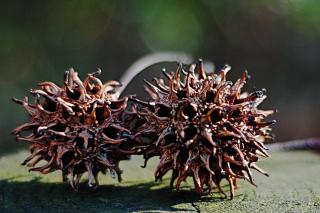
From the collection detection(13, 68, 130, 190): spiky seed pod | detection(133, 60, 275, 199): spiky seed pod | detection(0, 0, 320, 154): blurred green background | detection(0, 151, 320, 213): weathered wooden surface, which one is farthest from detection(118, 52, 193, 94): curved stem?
detection(0, 0, 320, 154): blurred green background

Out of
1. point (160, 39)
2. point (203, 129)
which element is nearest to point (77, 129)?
point (203, 129)

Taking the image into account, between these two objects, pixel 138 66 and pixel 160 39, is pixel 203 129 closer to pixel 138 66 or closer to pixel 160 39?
pixel 138 66

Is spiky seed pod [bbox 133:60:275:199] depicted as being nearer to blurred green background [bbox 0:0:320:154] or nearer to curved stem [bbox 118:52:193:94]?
curved stem [bbox 118:52:193:94]

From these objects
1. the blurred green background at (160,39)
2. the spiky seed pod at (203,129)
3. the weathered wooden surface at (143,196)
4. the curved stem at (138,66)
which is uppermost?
the blurred green background at (160,39)

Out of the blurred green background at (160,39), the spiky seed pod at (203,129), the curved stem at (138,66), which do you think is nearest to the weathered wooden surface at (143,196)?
the spiky seed pod at (203,129)

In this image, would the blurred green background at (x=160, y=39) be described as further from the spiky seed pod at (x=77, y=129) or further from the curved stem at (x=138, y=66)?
the spiky seed pod at (x=77, y=129)

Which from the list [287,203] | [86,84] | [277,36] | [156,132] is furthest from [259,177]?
[277,36]
